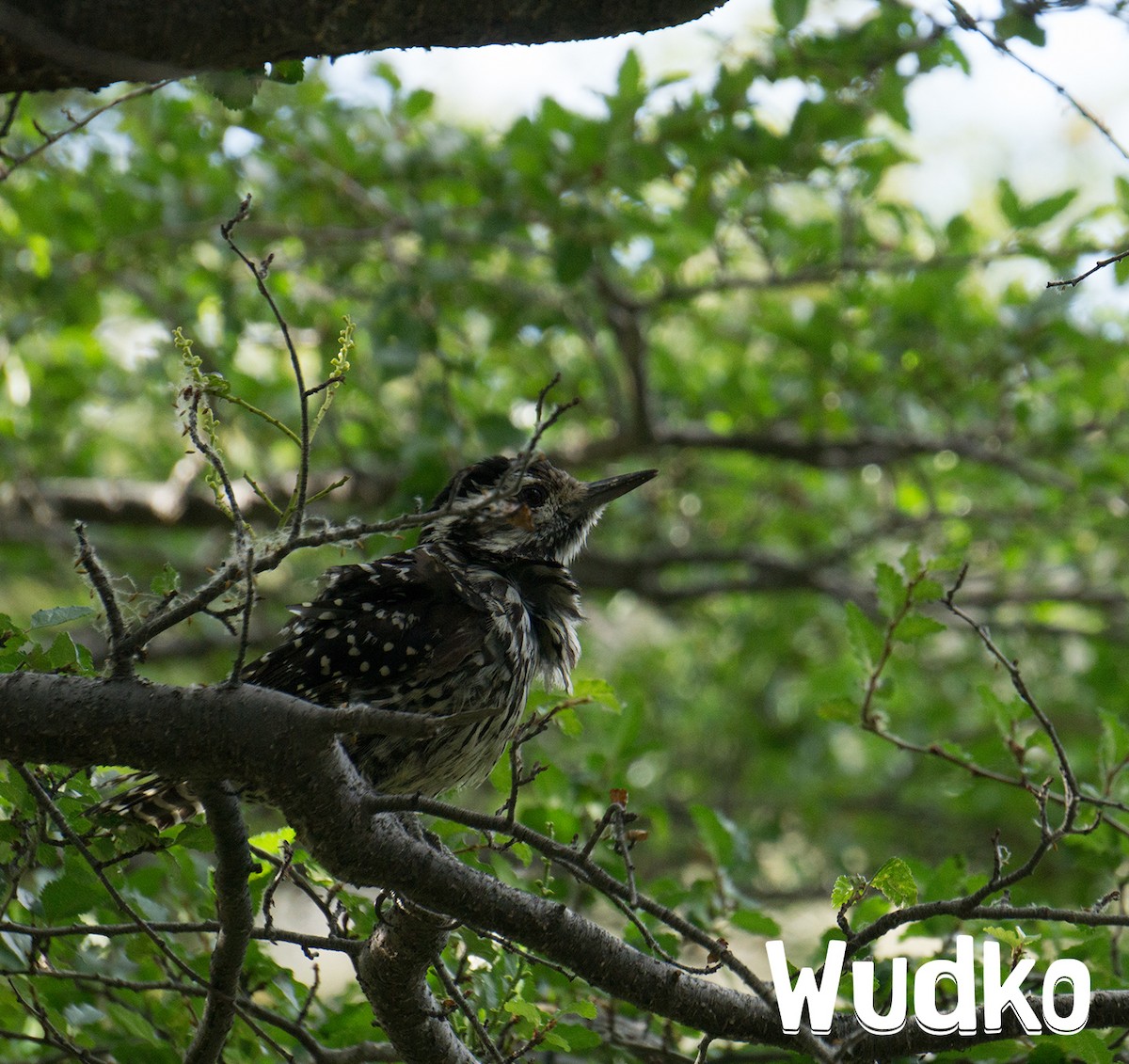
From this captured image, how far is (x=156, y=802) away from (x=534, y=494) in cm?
134

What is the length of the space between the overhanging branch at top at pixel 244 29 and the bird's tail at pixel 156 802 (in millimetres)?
1304

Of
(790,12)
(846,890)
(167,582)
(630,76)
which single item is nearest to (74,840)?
(167,582)

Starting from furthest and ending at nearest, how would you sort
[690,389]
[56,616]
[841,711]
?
[690,389], [841,711], [56,616]

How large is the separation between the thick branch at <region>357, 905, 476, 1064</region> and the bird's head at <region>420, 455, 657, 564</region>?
112 centimetres

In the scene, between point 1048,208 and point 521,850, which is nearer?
point 521,850

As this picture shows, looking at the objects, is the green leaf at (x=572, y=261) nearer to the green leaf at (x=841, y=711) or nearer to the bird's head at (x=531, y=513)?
the bird's head at (x=531, y=513)

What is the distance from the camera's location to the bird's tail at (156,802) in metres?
2.55

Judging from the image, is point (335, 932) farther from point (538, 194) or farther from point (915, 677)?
point (915, 677)

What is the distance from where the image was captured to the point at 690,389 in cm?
577

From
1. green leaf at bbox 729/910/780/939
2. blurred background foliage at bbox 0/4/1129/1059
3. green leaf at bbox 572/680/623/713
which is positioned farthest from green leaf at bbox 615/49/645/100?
green leaf at bbox 729/910/780/939

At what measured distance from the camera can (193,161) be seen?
15.5ft

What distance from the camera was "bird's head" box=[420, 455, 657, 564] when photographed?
128 inches

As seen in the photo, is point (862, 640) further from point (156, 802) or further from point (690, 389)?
point (690, 389)

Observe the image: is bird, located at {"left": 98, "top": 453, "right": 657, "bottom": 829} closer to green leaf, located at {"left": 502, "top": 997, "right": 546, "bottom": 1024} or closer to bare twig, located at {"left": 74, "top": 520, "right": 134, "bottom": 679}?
green leaf, located at {"left": 502, "top": 997, "right": 546, "bottom": 1024}
